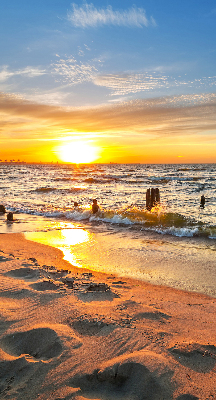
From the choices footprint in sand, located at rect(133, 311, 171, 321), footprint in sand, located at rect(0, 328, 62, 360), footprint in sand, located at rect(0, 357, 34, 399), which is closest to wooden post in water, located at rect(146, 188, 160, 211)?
footprint in sand, located at rect(133, 311, 171, 321)

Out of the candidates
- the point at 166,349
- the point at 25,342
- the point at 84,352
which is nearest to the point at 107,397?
the point at 84,352

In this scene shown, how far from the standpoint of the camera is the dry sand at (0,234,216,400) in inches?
105

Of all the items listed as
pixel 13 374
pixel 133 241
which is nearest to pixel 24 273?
pixel 13 374

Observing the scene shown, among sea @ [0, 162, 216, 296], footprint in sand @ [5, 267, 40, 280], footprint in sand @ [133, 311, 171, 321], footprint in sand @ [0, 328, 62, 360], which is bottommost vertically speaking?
sea @ [0, 162, 216, 296]

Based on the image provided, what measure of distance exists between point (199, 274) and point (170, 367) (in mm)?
4186

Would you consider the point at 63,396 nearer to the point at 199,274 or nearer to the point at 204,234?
the point at 199,274

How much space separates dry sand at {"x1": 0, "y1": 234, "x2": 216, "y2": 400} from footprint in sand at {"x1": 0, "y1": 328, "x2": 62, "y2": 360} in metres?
0.01

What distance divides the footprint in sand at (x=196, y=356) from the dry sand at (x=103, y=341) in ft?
0.04

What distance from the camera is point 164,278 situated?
6.48 meters

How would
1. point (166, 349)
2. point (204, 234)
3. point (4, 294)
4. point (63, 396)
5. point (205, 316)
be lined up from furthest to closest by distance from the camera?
point (204, 234) → point (4, 294) → point (205, 316) → point (166, 349) → point (63, 396)

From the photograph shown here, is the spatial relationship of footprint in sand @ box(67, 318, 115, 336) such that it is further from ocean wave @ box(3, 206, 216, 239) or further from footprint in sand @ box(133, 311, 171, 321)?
ocean wave @ box(3, 206, 216, 239)

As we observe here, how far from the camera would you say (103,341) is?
3.40 metres

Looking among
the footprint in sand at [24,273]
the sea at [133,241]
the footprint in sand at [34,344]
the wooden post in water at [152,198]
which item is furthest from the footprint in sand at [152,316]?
the wooden post in water at [152,198]

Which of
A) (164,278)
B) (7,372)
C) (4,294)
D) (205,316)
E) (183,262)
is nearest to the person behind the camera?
(7,372)
